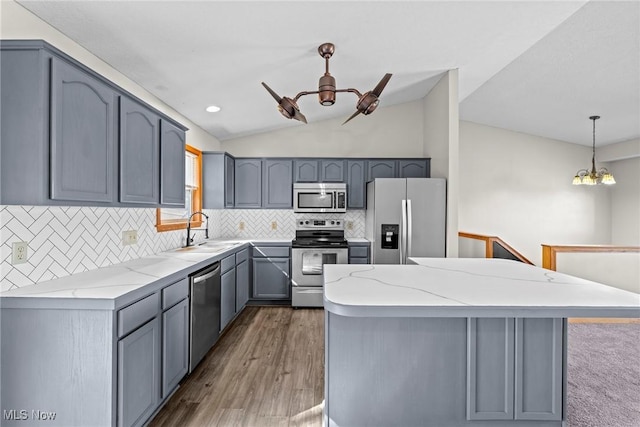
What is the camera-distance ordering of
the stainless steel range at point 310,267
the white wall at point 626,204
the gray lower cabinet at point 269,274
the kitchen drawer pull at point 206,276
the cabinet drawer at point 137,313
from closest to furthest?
the cabinet drawer at point 137,313
the kitchen drawer pull at point 206,276
the stainless steel range at point 310,267
the gray lower cabinet at point 269,274
the white wall at point 626,204

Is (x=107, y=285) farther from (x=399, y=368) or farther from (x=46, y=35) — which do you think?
(x=399, y=368)

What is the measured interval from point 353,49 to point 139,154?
204cm

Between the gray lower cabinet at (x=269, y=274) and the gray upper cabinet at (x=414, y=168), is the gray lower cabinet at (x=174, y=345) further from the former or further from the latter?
the gray upper cabinet at (x=414, y=168)

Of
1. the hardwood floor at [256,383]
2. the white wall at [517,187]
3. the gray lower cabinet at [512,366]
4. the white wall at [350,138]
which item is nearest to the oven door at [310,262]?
the hardwood floor at [256,383]

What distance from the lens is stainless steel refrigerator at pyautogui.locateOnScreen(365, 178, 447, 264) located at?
382cm

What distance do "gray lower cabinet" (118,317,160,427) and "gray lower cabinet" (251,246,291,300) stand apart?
2.34 m

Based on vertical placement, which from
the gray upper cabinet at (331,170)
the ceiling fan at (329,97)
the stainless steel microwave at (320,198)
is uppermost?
the ceiling fan at (329,97)

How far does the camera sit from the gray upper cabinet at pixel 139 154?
2.02 meters

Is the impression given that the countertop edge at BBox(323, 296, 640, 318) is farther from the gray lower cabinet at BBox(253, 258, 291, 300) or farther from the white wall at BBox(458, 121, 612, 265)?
the white wall at BBox(458, 121, 612, 265)

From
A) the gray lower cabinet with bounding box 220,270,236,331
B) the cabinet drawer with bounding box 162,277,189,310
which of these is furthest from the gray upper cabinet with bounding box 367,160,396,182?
the cabinet drawer with bounding box 162,277,189,310

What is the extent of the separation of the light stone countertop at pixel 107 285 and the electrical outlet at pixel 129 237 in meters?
0.16

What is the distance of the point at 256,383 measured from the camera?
7.98ft

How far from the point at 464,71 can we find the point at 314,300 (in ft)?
11.0

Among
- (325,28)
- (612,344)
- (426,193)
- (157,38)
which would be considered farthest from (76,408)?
(612,344)
